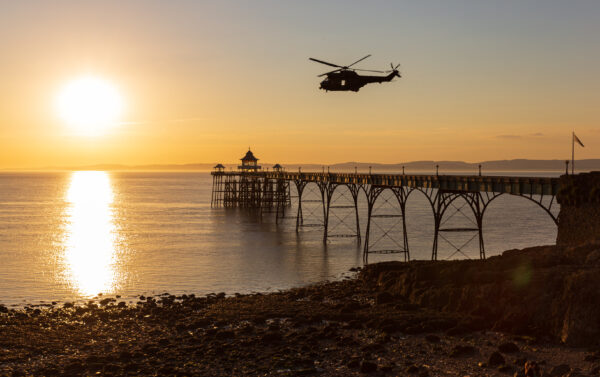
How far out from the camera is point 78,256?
4512cm

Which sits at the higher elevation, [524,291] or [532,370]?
[524,291]

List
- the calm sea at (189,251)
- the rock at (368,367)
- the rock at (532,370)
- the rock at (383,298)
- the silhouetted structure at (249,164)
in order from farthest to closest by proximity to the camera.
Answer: the silhouetted structure at (249,164) → the calm sea at (189,251) → the rock at (383,298) → the rock at (368,367) → the rock at (532,370)

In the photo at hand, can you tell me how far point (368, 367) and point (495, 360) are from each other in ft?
11.5

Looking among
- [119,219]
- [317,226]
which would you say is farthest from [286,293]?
[119,219]

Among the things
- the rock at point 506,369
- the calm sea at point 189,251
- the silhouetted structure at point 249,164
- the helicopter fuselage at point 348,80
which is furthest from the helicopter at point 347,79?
the silhouetted structure at point 249,164

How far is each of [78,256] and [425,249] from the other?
28.7 m

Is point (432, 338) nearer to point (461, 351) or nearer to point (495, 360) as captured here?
point (461, 351)

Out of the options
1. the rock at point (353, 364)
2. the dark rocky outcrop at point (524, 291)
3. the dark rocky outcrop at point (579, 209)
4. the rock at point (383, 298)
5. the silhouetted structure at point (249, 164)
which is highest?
the silhouetted structure at point (249, 164)

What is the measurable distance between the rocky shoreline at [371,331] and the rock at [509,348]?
0.09ft

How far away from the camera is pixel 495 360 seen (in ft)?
49.7

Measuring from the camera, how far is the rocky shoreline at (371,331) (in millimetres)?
15695

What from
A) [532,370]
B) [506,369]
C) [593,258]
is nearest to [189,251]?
[593,258]

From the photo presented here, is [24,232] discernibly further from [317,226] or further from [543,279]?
[543,279]

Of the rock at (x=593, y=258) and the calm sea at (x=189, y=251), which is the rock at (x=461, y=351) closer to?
the rock at (x=593, y=258)
